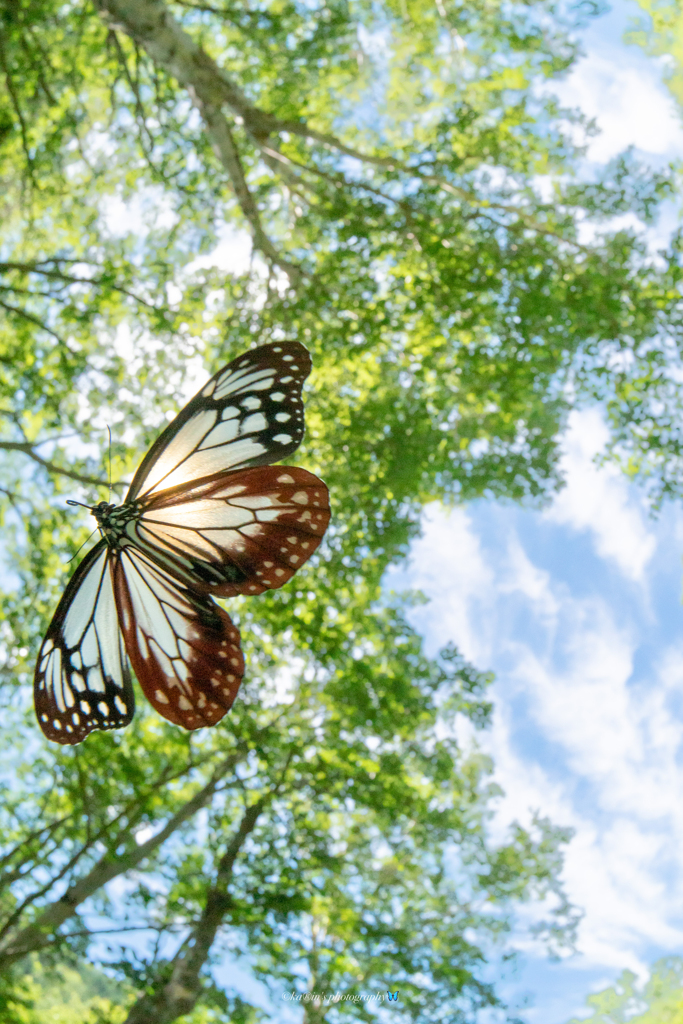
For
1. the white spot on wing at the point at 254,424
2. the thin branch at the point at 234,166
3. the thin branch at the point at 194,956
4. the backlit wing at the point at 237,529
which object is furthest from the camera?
the thin branch at the point at 234,166

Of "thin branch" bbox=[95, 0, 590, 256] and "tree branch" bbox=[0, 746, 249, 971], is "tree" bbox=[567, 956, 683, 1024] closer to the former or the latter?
"tree branch" bbox=[0, 746, 249, 971]

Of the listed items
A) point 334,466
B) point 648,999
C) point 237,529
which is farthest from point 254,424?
point 648,999

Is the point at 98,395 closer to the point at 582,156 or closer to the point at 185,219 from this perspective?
the point at 185,219

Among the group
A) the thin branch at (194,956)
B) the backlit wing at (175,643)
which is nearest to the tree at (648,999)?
the thin branch at (194,956)

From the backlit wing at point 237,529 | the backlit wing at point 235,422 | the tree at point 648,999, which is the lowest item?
the backlit wing at point 237,529

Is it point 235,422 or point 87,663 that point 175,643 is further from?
point 235,422

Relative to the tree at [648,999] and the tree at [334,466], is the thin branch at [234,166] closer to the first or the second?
the tree at [334,466]

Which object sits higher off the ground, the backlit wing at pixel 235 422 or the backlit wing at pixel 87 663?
the backlit wing at pixel 235 422

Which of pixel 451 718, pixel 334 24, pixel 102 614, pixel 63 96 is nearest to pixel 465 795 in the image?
pixel 451 718
